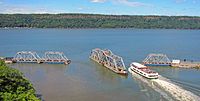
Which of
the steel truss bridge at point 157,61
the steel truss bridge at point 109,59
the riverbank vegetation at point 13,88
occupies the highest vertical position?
the riverbank vegetation at point 13,88

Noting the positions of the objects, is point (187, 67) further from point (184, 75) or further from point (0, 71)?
point (0, 71)

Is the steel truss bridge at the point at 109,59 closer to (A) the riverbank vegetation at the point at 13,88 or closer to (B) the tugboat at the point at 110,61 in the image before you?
(B) the tugboat at the point at 110,61

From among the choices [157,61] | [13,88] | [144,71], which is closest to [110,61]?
[157,61]

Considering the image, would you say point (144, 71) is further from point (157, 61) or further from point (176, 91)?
point (157, 61)

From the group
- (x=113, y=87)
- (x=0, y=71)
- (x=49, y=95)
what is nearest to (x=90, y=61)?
(x=113, y=87)

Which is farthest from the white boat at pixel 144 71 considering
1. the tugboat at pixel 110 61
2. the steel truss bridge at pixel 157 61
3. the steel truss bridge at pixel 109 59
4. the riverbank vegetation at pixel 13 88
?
the riverbank vegetation at pixel 13 88

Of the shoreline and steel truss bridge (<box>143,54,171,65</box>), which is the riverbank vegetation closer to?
the shoreline

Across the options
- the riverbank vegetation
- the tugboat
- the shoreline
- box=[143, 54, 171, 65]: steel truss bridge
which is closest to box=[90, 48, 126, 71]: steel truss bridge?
the tugboat
